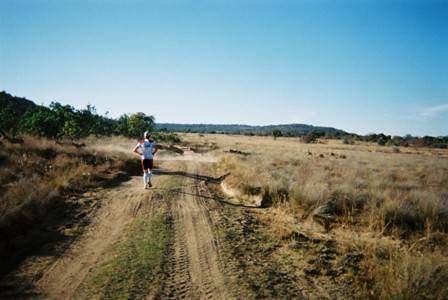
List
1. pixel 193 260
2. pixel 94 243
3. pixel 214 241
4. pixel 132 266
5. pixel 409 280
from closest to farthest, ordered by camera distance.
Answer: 1. pixel 409 280
2. pixel 132 266
3. pixel 193 260
4. pixel 94 243
5. pixel 214 241

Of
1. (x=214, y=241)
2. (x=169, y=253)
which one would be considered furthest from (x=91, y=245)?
(x=214, y=241)

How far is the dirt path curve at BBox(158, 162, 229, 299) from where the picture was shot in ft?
15.6

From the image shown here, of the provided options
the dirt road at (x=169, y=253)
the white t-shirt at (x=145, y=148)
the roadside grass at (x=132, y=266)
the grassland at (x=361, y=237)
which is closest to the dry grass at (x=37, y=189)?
the dirt road at (x=169, y=253)

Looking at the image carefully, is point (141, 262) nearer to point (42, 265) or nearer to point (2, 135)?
point (42, 265)

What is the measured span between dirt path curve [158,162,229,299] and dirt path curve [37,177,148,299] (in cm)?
142

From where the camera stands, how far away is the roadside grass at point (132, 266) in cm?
464

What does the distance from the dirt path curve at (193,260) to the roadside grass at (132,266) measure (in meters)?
0.29

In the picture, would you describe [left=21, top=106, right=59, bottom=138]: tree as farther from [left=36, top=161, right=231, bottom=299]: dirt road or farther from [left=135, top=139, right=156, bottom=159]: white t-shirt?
Result: [left=36, top=161, right=231, bottom=299]: dirt road

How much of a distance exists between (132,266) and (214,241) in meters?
2.06

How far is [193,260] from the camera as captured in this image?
231 inches

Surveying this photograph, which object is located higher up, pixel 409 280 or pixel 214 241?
pixel 409 280

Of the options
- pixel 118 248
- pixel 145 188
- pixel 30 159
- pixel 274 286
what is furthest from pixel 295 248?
pixel 30 159

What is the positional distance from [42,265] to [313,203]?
7381mm

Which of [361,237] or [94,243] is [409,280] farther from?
[94,243]
